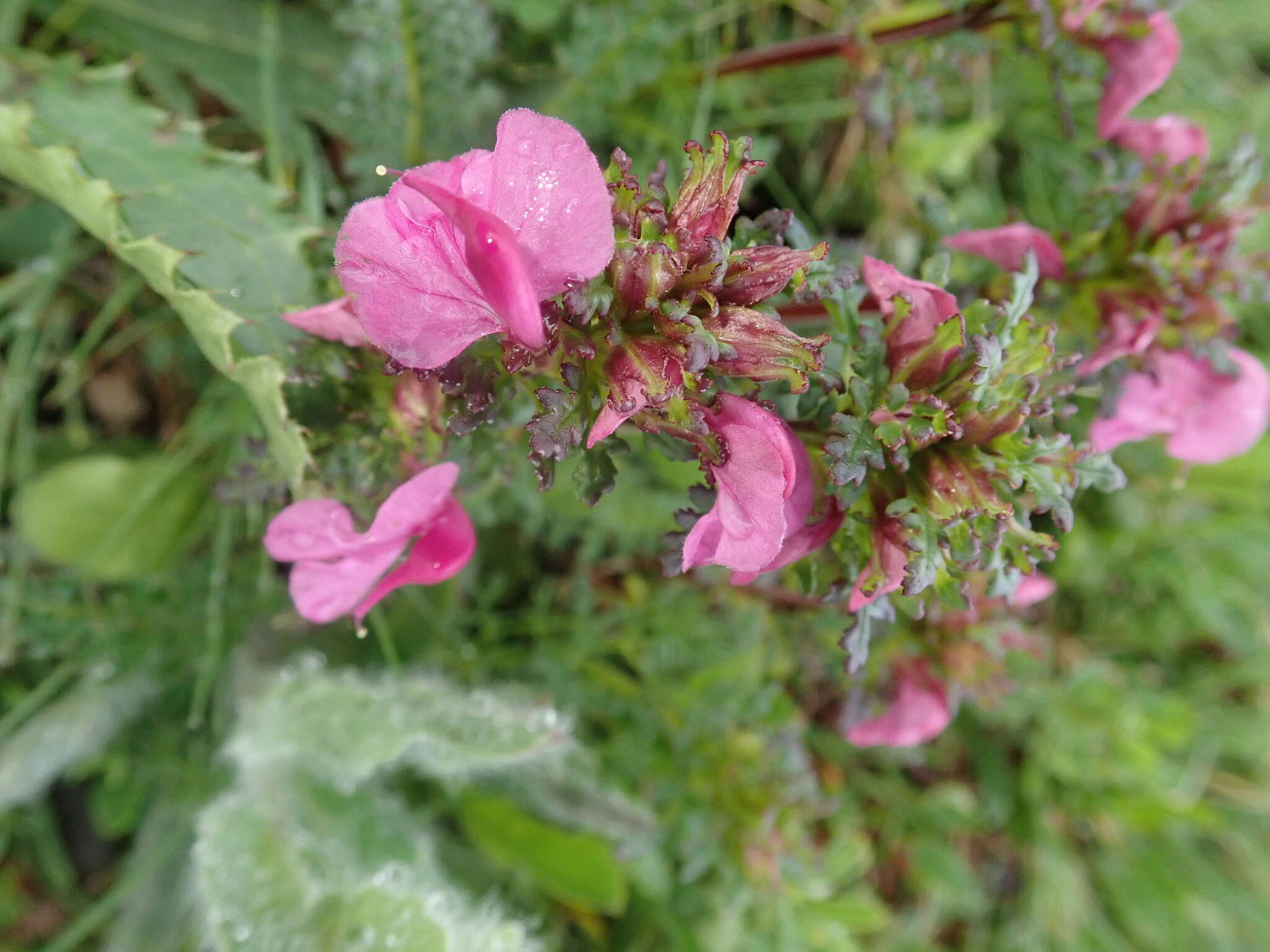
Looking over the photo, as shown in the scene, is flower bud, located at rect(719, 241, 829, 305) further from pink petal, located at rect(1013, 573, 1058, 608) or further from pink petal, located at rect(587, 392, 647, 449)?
pink petal, located at rect(1013, 573, 1058, 608)

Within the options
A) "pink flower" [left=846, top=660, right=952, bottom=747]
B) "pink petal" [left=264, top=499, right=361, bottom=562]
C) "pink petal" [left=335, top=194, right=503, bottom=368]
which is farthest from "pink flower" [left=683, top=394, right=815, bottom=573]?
"pink flower" [left=846, top=660, right=952, bottom=747]

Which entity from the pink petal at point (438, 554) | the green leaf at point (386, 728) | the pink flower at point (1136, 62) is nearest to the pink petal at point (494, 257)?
the pink petal at point (438, 554)

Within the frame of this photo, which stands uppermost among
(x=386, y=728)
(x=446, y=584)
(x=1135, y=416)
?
(x=1135, y=416)

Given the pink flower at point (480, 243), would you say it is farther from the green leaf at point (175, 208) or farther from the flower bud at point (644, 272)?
the green leaf at point (175, 208)

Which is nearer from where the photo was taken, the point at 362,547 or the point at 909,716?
the point at 362,547

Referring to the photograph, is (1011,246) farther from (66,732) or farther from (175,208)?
(66,732)

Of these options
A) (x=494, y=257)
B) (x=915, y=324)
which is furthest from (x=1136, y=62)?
(x=494, y=257)

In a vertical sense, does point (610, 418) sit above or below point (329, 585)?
above
